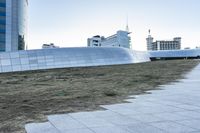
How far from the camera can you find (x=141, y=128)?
6.79 meters

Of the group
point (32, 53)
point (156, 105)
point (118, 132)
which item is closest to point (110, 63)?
point (32, 53)

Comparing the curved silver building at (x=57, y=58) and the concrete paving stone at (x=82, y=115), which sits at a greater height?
the curved silver building at (x=57, y=58)

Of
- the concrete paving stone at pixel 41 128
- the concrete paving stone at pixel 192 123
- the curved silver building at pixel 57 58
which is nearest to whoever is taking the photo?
the concrete paving stone at pixel 41 128

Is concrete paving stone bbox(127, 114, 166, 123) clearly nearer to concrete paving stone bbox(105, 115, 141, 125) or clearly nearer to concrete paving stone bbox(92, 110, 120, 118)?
concrete paving stone bbox(105, 115, 141, 125)

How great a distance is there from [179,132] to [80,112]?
3594 mm

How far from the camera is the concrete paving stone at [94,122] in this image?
7182 mm

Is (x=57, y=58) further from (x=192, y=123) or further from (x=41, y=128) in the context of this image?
(x=192, y=123)

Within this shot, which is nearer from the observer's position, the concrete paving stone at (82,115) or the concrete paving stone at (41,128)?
the concrete paving stone at (41,128)

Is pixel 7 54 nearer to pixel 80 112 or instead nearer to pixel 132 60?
pixel 132 60

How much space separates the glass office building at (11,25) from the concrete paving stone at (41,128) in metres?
68.4

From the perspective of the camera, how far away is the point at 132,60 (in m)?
65.8

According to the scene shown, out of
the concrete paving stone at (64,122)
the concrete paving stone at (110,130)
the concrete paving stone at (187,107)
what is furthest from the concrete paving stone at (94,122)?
the concrete paving stone at (187,107)

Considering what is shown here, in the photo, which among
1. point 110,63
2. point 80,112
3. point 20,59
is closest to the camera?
point 80,112

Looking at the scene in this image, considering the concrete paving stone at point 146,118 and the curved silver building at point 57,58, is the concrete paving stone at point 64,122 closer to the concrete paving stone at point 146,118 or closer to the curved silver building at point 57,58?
the concrete paving stone at point 146,118
